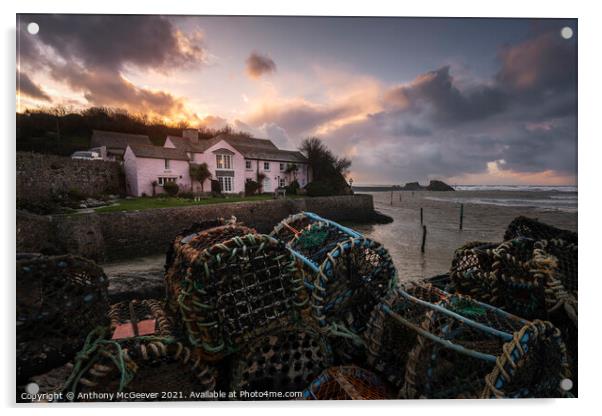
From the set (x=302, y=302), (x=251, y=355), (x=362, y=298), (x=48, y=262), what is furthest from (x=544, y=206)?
(x=48, y=262)

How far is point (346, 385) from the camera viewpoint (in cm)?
189

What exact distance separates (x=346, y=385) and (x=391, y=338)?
1.42 ft

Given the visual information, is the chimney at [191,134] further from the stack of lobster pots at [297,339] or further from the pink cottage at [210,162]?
the stack of lobster pots at [297,339]

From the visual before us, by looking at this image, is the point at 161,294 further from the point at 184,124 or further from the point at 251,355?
the point at 251,355

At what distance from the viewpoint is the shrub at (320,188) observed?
455 centimetres

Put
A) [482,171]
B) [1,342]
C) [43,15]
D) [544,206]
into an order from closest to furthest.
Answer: [1,342], [43,15], [544,206], [482,171]

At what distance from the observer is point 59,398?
210cm

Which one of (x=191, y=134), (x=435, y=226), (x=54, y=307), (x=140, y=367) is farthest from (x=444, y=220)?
(x=54, y=307)

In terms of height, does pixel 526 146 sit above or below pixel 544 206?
above

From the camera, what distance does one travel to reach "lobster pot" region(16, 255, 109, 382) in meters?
1.84

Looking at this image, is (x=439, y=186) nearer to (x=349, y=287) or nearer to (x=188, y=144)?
(x=349, y=287)

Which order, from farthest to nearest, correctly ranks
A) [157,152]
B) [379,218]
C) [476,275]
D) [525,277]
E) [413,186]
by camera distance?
[379,218] < [413,186] < [157,152] < [476,275] < [525,277]

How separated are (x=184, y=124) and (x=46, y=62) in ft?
3.92

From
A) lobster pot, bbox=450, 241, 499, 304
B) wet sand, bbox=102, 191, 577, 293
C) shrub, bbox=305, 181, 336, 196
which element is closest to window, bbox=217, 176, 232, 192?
shrub, bbox=305, 181, 336, 196
